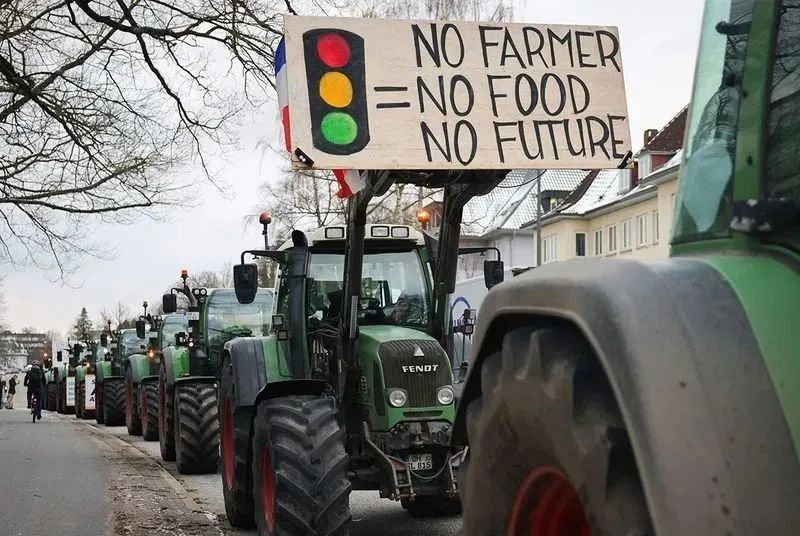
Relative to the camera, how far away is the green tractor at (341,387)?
6426mm

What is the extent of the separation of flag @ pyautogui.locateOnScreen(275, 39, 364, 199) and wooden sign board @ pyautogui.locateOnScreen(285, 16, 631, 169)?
178mm

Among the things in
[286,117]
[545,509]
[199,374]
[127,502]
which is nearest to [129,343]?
[199,374]

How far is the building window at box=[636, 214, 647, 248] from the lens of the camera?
47.4m

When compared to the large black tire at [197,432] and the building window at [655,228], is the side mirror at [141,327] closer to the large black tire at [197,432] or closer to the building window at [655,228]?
the large black tire at [197,432]

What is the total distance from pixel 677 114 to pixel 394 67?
150 ft

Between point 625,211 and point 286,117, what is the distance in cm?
4588

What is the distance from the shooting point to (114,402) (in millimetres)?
25750

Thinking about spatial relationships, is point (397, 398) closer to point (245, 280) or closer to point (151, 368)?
point (245, 280)

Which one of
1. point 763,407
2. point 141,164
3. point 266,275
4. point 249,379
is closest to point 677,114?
point 266,275

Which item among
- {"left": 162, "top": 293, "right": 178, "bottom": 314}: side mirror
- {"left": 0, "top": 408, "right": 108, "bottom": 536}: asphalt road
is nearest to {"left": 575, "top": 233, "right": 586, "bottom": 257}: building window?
{"left": 0, "top": 408, "right": 108, "bottom": 536}: asphalt road

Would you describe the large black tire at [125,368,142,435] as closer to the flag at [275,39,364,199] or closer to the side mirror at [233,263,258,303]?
the side mirror at [233,263,258,303]

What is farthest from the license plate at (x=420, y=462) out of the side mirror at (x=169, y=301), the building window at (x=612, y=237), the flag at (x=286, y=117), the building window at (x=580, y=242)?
the building window at (x=580, y=242)

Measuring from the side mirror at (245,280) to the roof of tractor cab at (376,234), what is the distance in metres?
0.39

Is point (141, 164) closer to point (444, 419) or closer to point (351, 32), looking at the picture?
point (444, 419)
